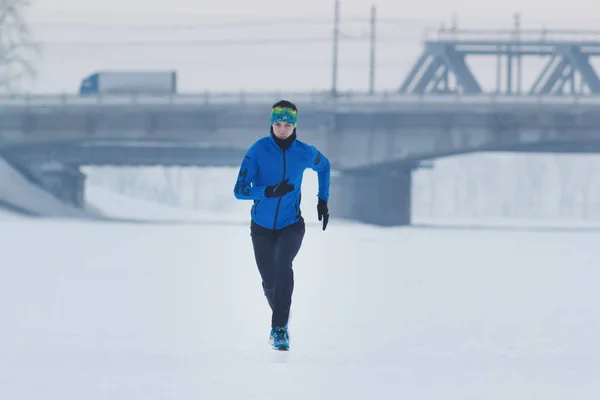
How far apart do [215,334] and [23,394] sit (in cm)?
308

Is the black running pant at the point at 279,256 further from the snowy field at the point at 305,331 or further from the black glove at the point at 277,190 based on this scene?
the black glove at the point at 277,190

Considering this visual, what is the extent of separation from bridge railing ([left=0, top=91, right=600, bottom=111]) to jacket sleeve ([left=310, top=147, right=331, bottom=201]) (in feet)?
124

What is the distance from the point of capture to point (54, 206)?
183 ft

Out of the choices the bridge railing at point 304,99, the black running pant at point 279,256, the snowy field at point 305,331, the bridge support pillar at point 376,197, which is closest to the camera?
the snowy field at point 305,331

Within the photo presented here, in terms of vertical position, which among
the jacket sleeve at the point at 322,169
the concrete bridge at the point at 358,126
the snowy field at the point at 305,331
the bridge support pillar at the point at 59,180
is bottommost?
the snowy field at the point at 305,331

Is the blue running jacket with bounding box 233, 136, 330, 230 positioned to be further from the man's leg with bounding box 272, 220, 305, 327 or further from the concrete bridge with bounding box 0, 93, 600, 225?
the concrete bridge with bounding box 0, 93, 600, 225

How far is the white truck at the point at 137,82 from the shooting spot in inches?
2153

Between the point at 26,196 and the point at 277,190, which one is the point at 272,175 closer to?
the point at 277,190

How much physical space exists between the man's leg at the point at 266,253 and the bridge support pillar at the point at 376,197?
42.6m

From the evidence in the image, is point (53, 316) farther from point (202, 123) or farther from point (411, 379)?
point (202, 123)

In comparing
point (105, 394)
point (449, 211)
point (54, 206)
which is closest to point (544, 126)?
point (54, 206)

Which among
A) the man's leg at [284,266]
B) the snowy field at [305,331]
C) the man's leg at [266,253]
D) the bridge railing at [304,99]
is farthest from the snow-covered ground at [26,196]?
the man's leg at [284,266]

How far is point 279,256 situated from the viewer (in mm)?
7820

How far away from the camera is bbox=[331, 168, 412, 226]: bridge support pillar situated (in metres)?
51.1
